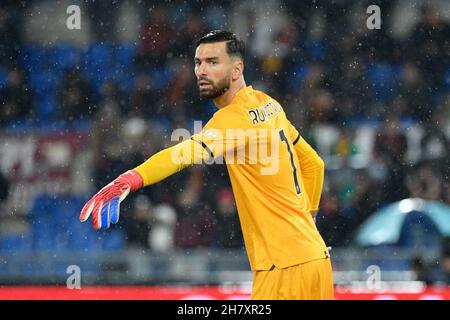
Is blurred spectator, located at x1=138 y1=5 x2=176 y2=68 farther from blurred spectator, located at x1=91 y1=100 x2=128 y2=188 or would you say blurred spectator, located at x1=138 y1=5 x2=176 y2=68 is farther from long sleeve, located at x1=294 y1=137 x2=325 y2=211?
long sleeve, located at x1=294 y1=137 x2=325 y2=211

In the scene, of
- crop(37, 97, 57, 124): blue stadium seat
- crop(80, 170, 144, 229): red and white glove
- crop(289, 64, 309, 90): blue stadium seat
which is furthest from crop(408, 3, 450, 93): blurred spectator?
crop(80, 170, 144, 229): red and white glove

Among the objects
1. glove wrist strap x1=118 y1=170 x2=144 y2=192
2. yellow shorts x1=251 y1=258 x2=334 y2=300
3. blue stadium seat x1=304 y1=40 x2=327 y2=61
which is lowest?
yellow shorts x1=251 y1=258 x2=334 y2=300

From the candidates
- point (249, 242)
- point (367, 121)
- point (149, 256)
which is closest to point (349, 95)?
point (367, 121)

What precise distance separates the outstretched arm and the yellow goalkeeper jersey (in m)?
0.19

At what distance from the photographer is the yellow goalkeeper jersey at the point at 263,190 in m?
5.19

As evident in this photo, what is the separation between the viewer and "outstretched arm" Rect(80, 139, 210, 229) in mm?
4707

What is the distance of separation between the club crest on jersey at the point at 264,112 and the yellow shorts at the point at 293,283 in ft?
2.39

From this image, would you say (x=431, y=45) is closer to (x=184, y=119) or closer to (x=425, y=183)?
(x=425, y=183)

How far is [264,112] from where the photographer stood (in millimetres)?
5355

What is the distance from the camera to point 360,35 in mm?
12398

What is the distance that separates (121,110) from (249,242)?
6.70 m

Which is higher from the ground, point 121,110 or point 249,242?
point 121,110

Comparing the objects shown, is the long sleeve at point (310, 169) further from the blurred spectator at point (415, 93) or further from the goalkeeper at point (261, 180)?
the blurred spectator at point (415, 93)

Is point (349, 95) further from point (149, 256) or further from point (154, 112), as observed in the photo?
point (149, 256)
